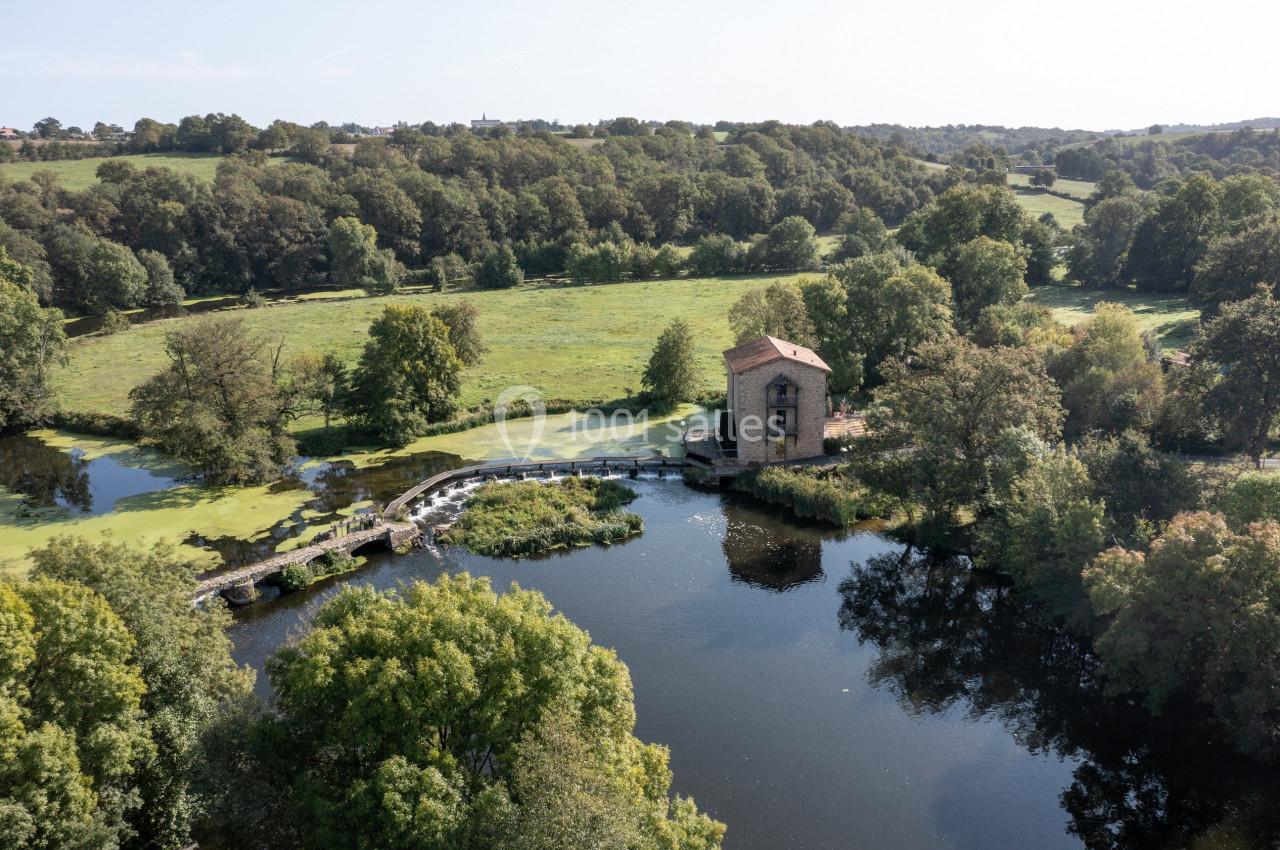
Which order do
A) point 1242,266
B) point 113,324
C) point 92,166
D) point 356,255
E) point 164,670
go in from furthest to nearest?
point 92,166, point 356,255, point 113,324, point 1242,266, point 164,670

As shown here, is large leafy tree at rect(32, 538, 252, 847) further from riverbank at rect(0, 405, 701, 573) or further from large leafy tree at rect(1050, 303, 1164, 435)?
large leafy tree at rect(1050, 303, 1164, 435)

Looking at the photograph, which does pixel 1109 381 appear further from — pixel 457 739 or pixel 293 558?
pixel 293 558

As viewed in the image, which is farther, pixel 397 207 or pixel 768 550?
pixel 397 207

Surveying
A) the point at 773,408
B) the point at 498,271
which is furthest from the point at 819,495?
the point at 498,271

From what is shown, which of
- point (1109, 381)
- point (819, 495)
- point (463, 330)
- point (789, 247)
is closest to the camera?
point (819, 495)

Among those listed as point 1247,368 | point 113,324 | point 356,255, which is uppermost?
point 356,255

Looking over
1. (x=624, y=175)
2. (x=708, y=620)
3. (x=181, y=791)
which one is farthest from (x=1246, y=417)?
(x=624, y=175)

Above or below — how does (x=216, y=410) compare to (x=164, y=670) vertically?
above
